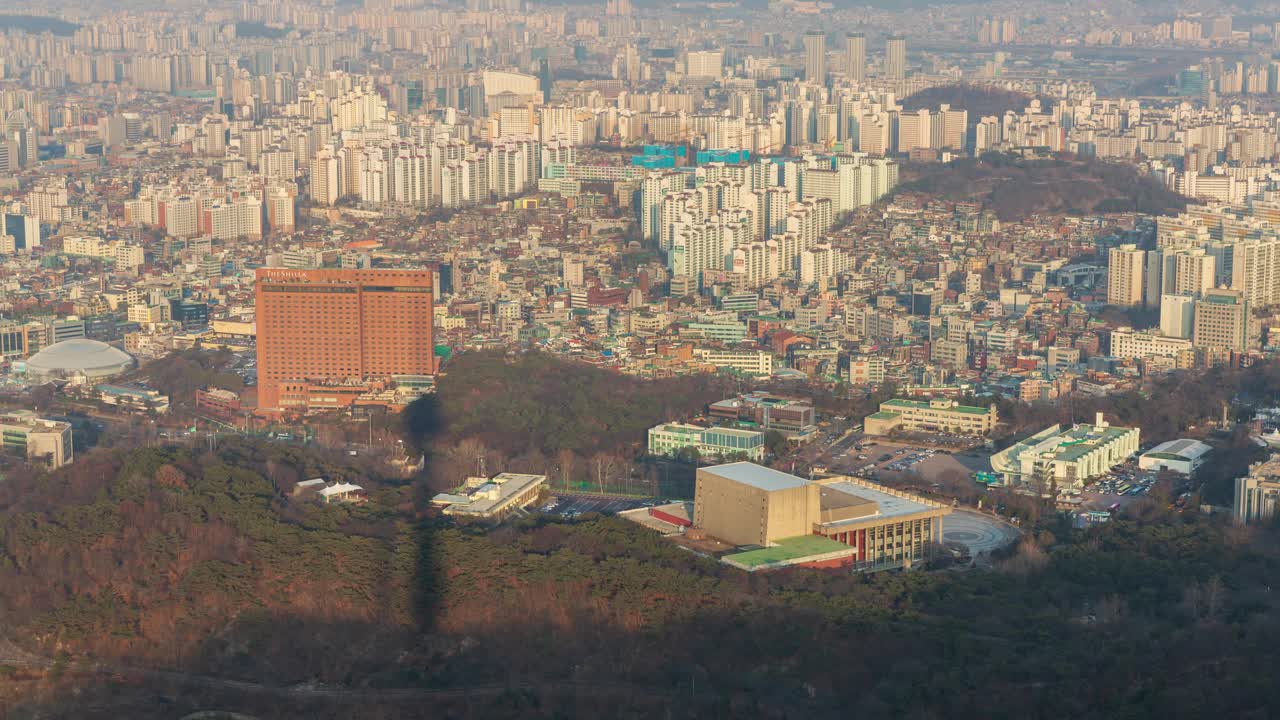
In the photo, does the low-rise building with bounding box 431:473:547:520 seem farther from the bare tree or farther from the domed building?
the domed building

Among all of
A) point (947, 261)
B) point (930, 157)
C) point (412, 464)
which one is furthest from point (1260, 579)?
point (930, 157)

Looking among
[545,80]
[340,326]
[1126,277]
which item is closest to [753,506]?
[340,326]

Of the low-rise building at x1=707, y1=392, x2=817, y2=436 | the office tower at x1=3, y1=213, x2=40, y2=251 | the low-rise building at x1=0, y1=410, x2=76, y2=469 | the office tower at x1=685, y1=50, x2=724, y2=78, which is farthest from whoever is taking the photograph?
the office tower at x1=685, y1=50, x2=724, y2=78

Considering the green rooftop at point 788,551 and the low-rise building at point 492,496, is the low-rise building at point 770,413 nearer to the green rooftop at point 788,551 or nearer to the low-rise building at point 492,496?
the low-rise building at point 492,496

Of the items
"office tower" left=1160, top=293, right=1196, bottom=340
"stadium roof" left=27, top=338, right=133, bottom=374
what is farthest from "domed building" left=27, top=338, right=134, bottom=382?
"office tower" left=1160, top=293, right=1196, bottom=340

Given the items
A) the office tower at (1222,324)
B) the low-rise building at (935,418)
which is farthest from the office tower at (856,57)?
the low-rise building at (935,418)

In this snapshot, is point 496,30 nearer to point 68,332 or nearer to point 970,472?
point 68,332
